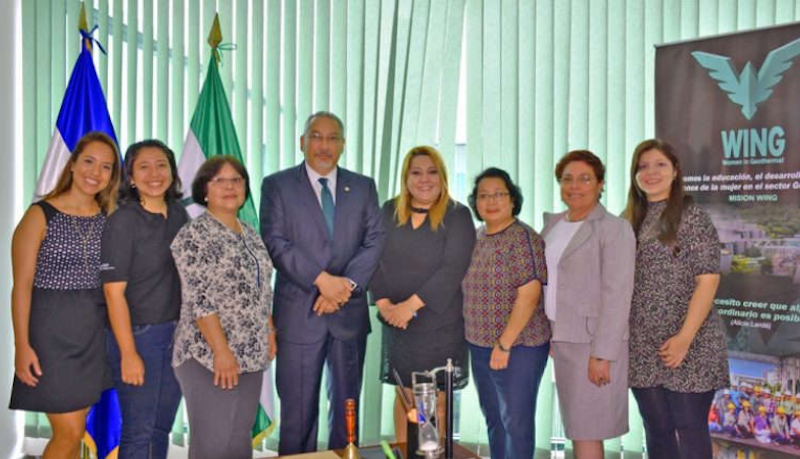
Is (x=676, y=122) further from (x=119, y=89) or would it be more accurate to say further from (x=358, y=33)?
(x=119, y=89)

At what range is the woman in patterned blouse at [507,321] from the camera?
2.73 meters

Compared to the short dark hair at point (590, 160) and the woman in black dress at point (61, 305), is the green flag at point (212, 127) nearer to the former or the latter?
the woman in black dress at point (61, 305)

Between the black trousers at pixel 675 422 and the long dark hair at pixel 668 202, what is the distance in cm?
59

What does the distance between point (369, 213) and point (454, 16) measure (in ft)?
4.44

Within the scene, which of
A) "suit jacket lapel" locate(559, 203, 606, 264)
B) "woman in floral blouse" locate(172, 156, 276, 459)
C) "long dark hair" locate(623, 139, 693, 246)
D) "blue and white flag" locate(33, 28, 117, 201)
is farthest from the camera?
"blue and white flag" locate(33, 28, 117, 201)

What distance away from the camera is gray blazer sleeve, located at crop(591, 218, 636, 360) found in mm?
2520

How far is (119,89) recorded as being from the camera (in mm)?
3871

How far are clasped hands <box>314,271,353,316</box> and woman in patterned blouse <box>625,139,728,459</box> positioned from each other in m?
1.18

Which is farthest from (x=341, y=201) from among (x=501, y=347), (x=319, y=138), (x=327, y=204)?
(x=501, y=347)

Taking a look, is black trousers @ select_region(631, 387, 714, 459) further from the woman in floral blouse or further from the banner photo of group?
the woman in floral blouse

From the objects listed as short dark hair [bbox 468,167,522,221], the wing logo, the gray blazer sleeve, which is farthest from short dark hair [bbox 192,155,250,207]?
the wing logo

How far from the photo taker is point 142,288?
8.64ft

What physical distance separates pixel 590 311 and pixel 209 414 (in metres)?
1.51

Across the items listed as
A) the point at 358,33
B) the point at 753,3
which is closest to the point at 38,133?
the point at 358,33
